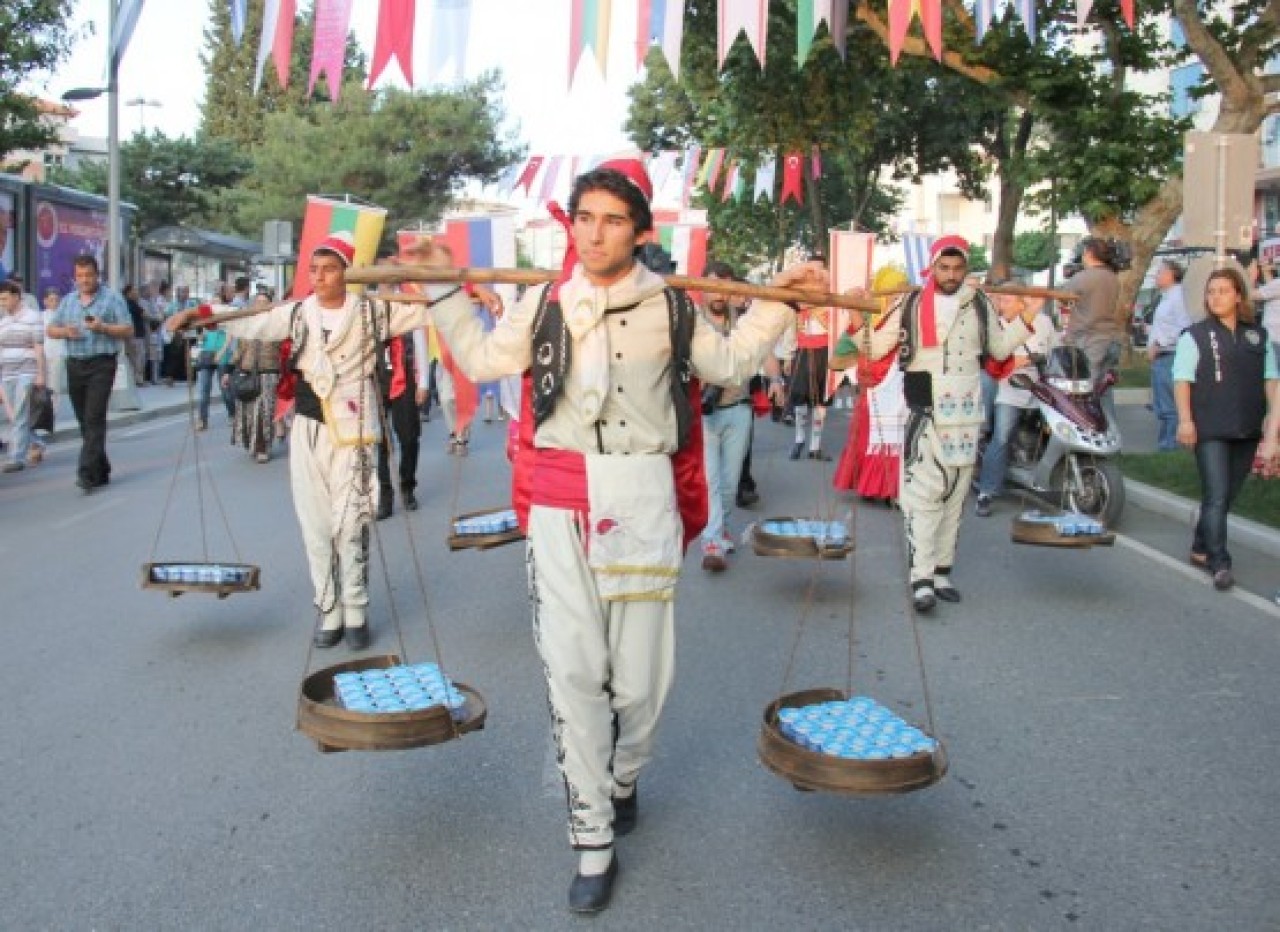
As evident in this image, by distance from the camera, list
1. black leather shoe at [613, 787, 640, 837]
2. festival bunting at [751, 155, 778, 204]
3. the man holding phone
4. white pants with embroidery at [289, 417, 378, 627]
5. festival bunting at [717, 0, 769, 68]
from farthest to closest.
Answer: festival bunting at [751, 155, 778, 204], the man holding phone, festival bunting at [717, 0, 769, 68], white pants with embroidery at [289, 417, 378, 627], black leather shoe at [613, 787, 640, 837]

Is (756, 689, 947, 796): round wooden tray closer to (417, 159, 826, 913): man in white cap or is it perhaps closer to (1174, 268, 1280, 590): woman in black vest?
(417, 159, 826, 913): man in white cap

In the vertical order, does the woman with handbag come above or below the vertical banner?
below

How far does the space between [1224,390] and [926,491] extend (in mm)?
1925

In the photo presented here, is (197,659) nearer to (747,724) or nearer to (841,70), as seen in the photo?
(747,724)

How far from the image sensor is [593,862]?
3.46m

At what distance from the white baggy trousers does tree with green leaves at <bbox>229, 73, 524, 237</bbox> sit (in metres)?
42.7

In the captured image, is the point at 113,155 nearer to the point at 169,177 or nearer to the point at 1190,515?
the point at 1190,515

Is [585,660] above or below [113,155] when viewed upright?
below

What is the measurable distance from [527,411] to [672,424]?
423 millimetres

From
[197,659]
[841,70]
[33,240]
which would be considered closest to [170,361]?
[33,240]

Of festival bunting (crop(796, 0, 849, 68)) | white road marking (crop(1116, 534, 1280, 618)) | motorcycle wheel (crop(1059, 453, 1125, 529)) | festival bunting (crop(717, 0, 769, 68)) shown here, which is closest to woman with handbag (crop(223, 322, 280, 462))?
festival bunting (crop(717, 0, 769, 68))

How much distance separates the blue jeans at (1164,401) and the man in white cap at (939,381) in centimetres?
798

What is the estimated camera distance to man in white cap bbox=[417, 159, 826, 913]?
3.49 m

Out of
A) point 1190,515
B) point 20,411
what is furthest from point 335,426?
point 20,411
